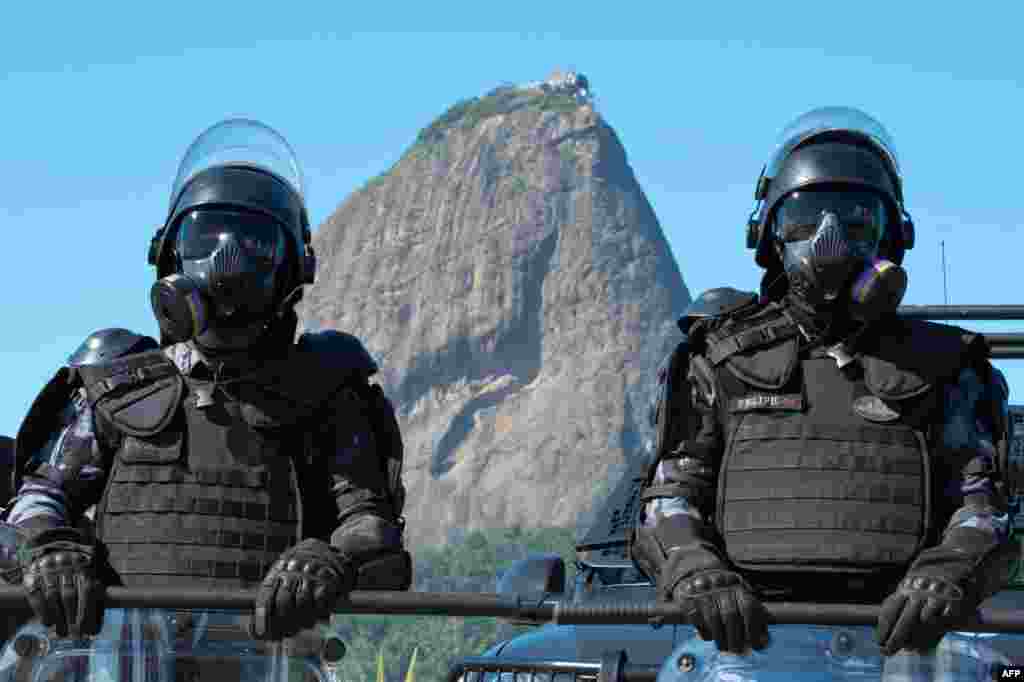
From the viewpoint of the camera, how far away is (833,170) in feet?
18.1

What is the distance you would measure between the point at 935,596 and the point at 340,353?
168 cm

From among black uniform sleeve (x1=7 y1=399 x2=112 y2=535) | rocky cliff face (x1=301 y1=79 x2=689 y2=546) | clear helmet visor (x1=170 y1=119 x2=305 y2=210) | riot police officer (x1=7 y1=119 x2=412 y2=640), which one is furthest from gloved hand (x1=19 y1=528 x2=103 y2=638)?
rocky cliff face (x1=301 y1=79 x2=689 y2=546)

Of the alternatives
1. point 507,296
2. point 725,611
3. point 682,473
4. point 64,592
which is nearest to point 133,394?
point 64,592

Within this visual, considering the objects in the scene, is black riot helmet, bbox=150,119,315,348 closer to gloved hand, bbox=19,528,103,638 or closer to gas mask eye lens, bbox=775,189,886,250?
gloved hand, bbox=19,528,103,638

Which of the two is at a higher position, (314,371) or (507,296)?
(507,296)

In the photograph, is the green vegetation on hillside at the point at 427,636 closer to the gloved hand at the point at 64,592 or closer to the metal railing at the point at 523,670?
the metal railing at the point at 523,670

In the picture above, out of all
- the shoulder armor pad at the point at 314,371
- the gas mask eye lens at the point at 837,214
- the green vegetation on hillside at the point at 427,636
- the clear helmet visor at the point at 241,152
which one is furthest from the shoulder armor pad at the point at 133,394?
the green vegetation on hillside at the point at 427,636

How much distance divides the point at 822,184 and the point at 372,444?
4.25 ft

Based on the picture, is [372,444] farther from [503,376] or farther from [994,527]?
[503,376]

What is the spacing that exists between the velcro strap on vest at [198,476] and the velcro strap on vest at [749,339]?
45.2 inches

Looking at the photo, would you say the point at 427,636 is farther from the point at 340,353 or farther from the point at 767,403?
the point at 767,403

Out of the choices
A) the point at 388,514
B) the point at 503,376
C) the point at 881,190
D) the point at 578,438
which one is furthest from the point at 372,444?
the point at 503,376

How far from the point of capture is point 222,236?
558 cm

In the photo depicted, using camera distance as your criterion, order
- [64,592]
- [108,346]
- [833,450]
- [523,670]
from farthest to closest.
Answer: [523,670]
[108,346]
[833,450]
[64,592]
